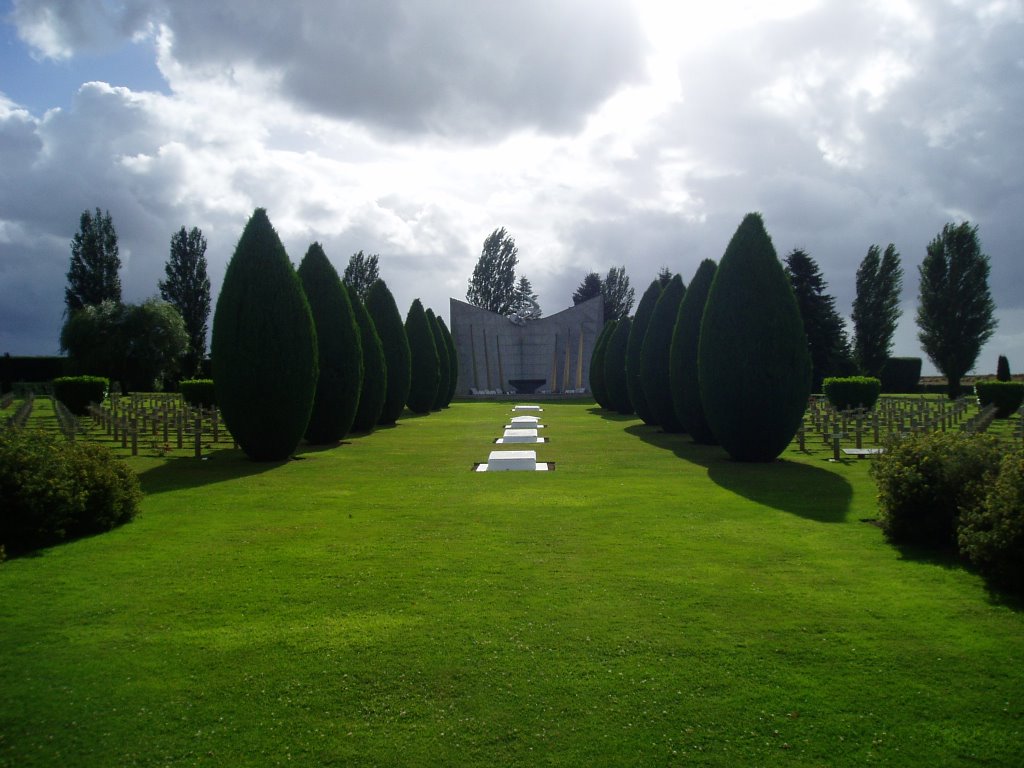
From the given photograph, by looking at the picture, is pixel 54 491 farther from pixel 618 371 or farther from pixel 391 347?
pixel 618 371

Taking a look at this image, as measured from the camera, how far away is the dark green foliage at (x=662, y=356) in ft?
66.6

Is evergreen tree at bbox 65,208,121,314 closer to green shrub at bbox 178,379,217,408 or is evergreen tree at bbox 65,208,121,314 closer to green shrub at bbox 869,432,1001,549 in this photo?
green shrub at bbox 178,379,217,408

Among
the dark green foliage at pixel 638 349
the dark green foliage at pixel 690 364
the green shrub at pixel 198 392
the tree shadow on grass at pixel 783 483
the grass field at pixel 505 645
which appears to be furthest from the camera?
the green shrub at pixel 198 392

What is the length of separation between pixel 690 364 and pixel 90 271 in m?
39.7

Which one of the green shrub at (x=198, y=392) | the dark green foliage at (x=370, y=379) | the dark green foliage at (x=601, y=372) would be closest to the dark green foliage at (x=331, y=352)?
the dark green foliage at (x=370, y=379)

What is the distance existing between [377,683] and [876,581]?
13.0 ft

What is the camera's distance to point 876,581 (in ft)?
19.6

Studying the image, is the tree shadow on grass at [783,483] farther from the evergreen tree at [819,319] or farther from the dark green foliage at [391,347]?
the evergreen tree at [819,319]

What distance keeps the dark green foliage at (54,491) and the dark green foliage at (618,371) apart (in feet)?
73.4

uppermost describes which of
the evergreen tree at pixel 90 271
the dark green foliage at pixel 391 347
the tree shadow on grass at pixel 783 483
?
the evergreen tree at pixel 90 271

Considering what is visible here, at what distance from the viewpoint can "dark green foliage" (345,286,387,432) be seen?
2105cm

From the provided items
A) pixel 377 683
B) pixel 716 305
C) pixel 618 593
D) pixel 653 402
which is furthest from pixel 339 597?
pixel 653 402

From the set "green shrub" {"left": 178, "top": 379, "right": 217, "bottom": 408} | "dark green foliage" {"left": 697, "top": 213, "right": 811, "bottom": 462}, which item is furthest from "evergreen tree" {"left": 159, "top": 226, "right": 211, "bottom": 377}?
"dark green foliage" {"left": 697, "top": 213, "right": 811, "bottom": 462}

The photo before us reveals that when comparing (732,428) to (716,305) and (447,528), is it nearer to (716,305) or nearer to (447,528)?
(716,305)
